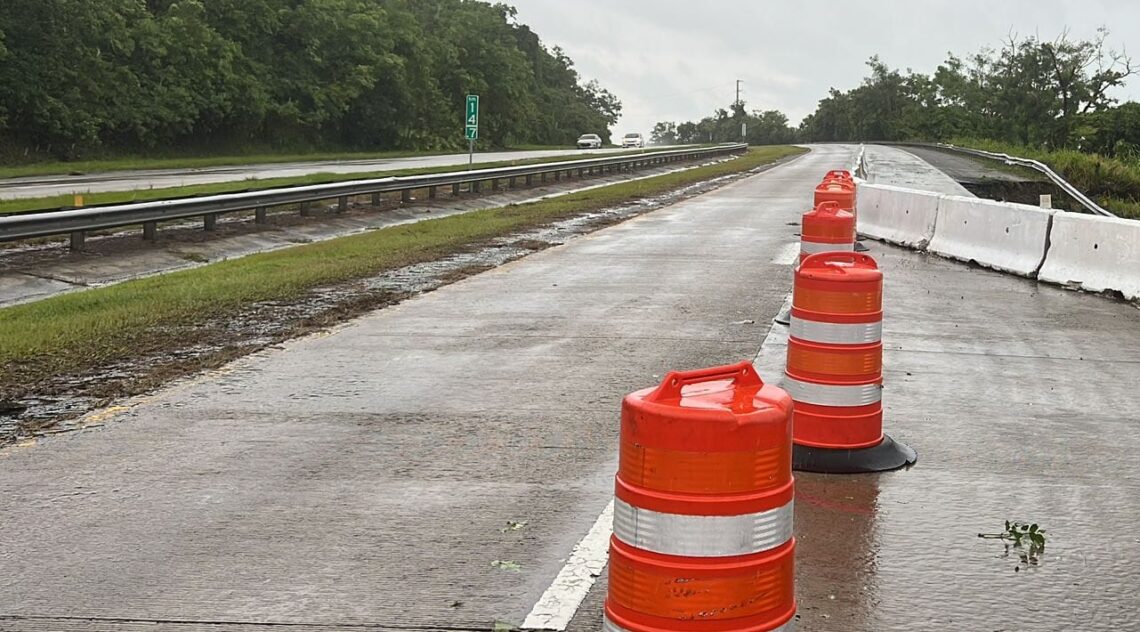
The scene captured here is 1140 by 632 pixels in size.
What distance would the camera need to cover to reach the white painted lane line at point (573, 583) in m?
4.66

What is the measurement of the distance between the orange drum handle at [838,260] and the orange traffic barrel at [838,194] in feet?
33.7

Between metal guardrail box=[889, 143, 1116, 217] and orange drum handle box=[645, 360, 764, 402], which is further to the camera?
metal guardrail box=[889, 143, 1116, 217]

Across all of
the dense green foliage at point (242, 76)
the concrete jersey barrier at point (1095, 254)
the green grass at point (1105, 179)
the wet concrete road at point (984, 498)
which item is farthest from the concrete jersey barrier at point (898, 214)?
the dense green foliage at point (242, 76)

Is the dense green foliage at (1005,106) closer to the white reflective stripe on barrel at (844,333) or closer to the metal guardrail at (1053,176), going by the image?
the metal guardrail at (1053,176)

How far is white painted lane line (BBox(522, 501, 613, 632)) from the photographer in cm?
466

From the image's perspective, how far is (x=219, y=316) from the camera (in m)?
12.4

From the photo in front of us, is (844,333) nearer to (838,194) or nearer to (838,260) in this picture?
(838,260)

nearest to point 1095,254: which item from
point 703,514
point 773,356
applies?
point 773,356

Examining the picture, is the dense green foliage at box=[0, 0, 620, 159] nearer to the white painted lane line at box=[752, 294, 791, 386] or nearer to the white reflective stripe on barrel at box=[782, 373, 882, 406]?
the white painted lane line at box=[752, 294, 791, 386]

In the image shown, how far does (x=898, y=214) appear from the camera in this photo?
22.2 m

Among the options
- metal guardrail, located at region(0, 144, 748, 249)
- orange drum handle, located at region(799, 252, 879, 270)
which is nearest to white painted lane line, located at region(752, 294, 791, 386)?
orange drum handle, located at region(799, 252, 879, 270)

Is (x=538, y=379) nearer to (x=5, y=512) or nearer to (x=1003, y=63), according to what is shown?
(x=5, y=512)

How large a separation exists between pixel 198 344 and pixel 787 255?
9.87 meters

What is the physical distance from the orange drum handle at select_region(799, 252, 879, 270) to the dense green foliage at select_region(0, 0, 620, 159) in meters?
41.7
